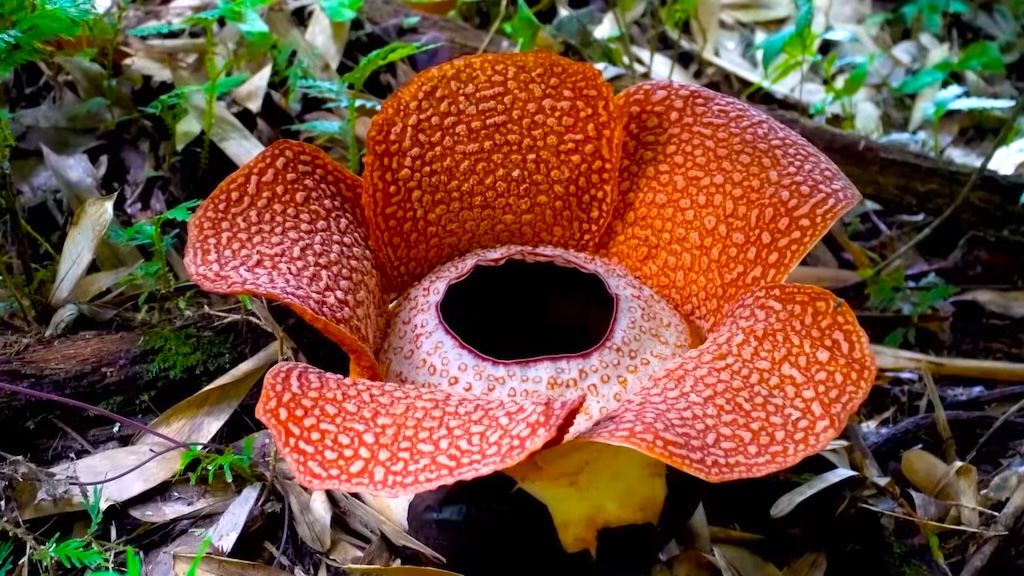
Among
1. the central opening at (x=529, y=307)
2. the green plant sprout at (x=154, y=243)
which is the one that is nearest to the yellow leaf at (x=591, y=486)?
the central opening at (x=529, y=307)

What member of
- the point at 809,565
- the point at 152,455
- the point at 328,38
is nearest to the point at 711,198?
the point at 809,565

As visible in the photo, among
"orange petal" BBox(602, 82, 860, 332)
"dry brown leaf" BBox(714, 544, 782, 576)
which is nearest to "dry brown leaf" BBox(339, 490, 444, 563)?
"dry brown leaf" BBox(714, 544, 782, 576)

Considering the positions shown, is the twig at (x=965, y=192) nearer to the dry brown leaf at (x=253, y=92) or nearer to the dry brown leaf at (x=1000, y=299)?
the dry brown leaf at (x=1000, y=299)

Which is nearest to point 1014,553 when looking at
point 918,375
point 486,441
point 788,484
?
point 788,484

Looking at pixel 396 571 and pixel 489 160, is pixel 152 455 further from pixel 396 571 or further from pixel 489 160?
pixel 489 160

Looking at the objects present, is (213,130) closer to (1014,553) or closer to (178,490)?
(178,490)

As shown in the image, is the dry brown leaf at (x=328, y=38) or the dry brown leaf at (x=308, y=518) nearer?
the dry brown leaf at (x=308, y=518)

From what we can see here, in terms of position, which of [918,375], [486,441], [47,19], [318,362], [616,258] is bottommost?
[918,375]
